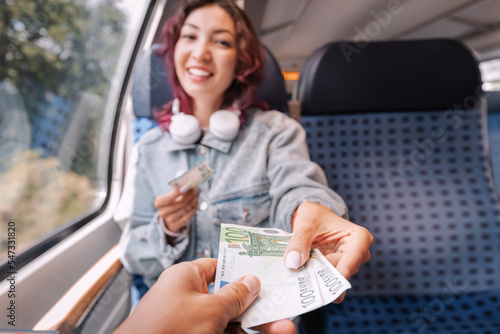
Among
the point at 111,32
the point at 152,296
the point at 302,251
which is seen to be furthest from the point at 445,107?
the point at 111,32

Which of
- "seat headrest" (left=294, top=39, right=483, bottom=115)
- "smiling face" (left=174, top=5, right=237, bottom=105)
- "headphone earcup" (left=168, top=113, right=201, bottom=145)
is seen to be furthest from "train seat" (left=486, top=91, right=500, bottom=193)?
"headphone earcup" (left=168, top=113, right=201, bottom=145)

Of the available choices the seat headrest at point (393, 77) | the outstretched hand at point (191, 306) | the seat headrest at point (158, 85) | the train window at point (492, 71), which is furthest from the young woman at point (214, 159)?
the train window at point (492, 71)

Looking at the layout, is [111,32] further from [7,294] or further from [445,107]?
[445,107]

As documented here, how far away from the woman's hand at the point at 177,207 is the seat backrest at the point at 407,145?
69 centimetres

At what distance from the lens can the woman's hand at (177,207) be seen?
2.47ft

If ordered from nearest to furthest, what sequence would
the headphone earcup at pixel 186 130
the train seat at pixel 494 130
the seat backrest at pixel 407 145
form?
the headphone earcup at pixel 186 130 → the seat backrest at pixel 407 145 → the train seat at pixel 494 130

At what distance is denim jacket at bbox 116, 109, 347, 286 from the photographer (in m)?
0.79

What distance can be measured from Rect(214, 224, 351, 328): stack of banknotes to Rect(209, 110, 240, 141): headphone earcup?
36cm

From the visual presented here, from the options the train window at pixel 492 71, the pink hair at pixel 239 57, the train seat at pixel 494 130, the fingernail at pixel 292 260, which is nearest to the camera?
the fingernail at pixel 292 260

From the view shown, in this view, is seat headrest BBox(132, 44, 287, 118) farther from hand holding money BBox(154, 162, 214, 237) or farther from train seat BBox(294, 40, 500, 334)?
hand holding money BBox(154, 162, 214, 237)

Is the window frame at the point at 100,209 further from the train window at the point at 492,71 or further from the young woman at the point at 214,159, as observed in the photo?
the train window at the point at 492,71

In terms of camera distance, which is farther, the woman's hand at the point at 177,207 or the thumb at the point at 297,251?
the woman's hand at the point at 177,207

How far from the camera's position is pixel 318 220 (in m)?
0.63

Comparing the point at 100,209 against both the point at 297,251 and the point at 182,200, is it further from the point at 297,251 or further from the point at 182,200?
the point at 297,251
